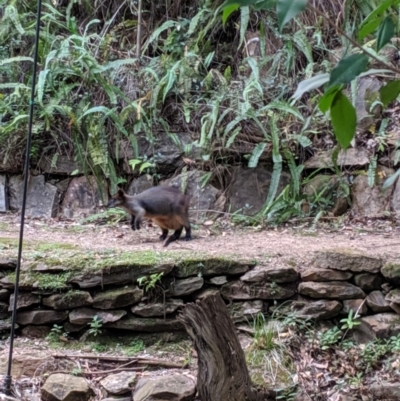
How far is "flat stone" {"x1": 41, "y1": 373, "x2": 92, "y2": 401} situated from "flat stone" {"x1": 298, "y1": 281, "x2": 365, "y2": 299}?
2.00m

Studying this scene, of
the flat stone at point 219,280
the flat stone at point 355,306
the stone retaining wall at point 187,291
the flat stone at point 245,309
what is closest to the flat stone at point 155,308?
the stone retaining wall at point 187,291

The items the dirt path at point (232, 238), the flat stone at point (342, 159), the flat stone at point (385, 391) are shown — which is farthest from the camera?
the flat stone at point (342, 159)

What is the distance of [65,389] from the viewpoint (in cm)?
434

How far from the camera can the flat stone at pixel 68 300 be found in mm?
4984

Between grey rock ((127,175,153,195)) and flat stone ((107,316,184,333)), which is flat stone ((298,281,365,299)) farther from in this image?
grey rock ((127,175,153,195))

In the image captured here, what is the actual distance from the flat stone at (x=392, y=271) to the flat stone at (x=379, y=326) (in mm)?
303

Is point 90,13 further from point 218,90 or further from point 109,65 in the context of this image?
point 218,90

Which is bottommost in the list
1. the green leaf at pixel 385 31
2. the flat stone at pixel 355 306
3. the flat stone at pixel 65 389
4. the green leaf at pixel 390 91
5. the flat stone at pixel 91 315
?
the flat stone at pixel 65 389

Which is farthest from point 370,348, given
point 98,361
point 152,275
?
point 98,361

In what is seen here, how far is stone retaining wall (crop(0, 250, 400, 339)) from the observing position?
5.01 metres

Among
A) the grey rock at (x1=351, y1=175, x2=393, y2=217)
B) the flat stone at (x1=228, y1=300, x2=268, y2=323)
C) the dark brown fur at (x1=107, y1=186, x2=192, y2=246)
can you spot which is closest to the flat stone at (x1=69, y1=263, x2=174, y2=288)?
the flat stone at (x1=228, y1=300, x2=268, y2=323)

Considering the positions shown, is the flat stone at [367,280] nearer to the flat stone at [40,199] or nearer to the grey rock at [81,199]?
the grey rock at [81,199]

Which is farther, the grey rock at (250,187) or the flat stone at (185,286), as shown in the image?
the grey rock at (250,187)

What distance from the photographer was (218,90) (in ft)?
27.4
